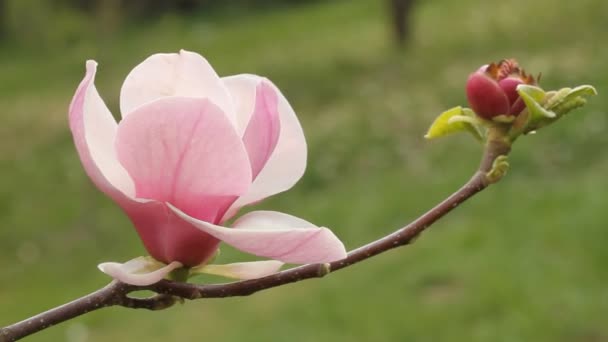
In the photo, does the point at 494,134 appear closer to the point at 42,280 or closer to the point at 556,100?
the point at 556,100

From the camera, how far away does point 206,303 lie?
11.1 ft

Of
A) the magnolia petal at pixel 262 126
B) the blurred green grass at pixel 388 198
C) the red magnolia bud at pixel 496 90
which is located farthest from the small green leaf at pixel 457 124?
the blurred green grass at pixel 388 198

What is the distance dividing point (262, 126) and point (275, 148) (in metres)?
0.03

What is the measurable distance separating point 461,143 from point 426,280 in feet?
4.14

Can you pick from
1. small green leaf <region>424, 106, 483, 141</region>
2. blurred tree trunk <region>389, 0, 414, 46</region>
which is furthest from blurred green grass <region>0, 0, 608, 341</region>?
small green leaf <region>424, 106, 483, 141</region>

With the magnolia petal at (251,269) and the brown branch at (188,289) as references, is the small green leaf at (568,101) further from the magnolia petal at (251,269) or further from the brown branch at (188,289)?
the magnolia petal at (251,269)

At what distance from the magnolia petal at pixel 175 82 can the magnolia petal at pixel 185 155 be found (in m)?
0.03

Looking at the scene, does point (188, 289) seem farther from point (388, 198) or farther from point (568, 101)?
point (388, 198)

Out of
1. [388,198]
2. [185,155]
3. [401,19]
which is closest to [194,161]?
[185,155]

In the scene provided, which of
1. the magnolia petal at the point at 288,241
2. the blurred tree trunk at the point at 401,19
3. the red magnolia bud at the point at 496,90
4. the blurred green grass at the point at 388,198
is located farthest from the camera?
the blurred tree trunk at the point at 401,19

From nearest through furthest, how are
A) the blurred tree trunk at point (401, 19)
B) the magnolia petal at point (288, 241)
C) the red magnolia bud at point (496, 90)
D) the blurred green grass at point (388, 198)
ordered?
the magnolia petal at point (288, 241), the red magnolia bud at point (496, 90), the blurred green grass at point (388, 198), the blurred tree trunk at point (401, 19)

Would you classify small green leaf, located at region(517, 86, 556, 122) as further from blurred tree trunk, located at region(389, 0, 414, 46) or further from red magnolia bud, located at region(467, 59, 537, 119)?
blurred tree trunk, located at region(389, 0, 414, 46)

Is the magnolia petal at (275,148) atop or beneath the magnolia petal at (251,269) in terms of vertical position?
atop

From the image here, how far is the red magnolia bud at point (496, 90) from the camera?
513 millimetres
